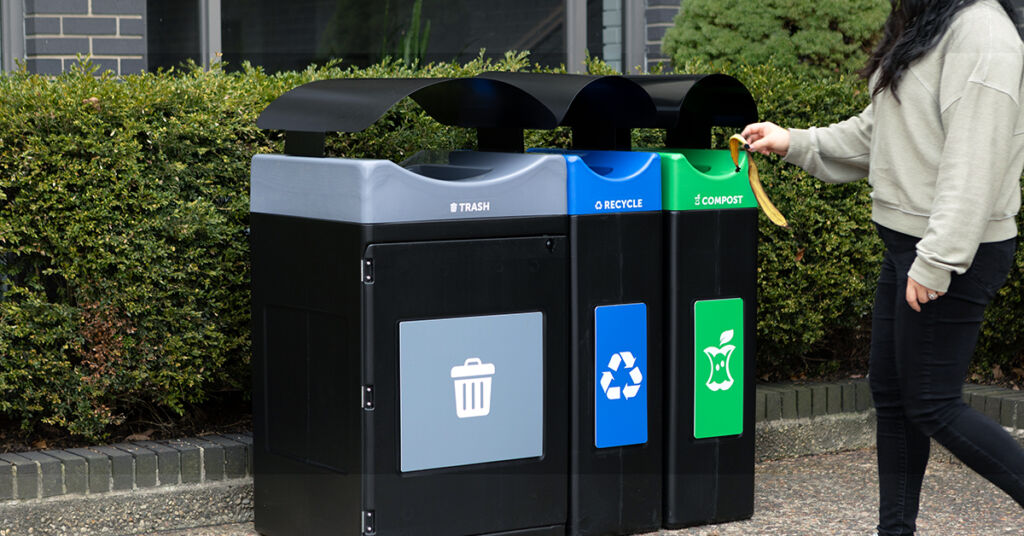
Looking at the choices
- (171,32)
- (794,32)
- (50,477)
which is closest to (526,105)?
(50,477)

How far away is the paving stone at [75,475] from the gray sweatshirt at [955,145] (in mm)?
2587

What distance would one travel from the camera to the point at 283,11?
7246mm

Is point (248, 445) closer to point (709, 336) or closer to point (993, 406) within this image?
point (709, 336)

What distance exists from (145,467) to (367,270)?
120 centimetres

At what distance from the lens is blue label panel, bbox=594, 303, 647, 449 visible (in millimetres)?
4133

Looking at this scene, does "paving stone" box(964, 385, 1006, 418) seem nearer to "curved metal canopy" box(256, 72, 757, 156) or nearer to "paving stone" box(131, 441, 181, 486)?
"curved metal canopy" box(256, 72, 757, 156)

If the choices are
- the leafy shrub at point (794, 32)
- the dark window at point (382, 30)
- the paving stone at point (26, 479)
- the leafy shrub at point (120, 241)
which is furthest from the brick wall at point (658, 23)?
the paving stone at point (26, 479)

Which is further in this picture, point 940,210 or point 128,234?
point 128,234

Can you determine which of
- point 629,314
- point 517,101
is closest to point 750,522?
point 629,314

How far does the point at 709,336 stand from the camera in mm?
4320

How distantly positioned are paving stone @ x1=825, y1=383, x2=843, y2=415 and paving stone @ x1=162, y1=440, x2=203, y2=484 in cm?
261

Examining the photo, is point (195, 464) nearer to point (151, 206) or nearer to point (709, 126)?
point (151, 206)

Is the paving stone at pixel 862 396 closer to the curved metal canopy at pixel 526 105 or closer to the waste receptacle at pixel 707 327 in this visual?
the waste receptacle at pixel 707 327

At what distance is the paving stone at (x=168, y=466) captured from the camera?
4305 millimetres
